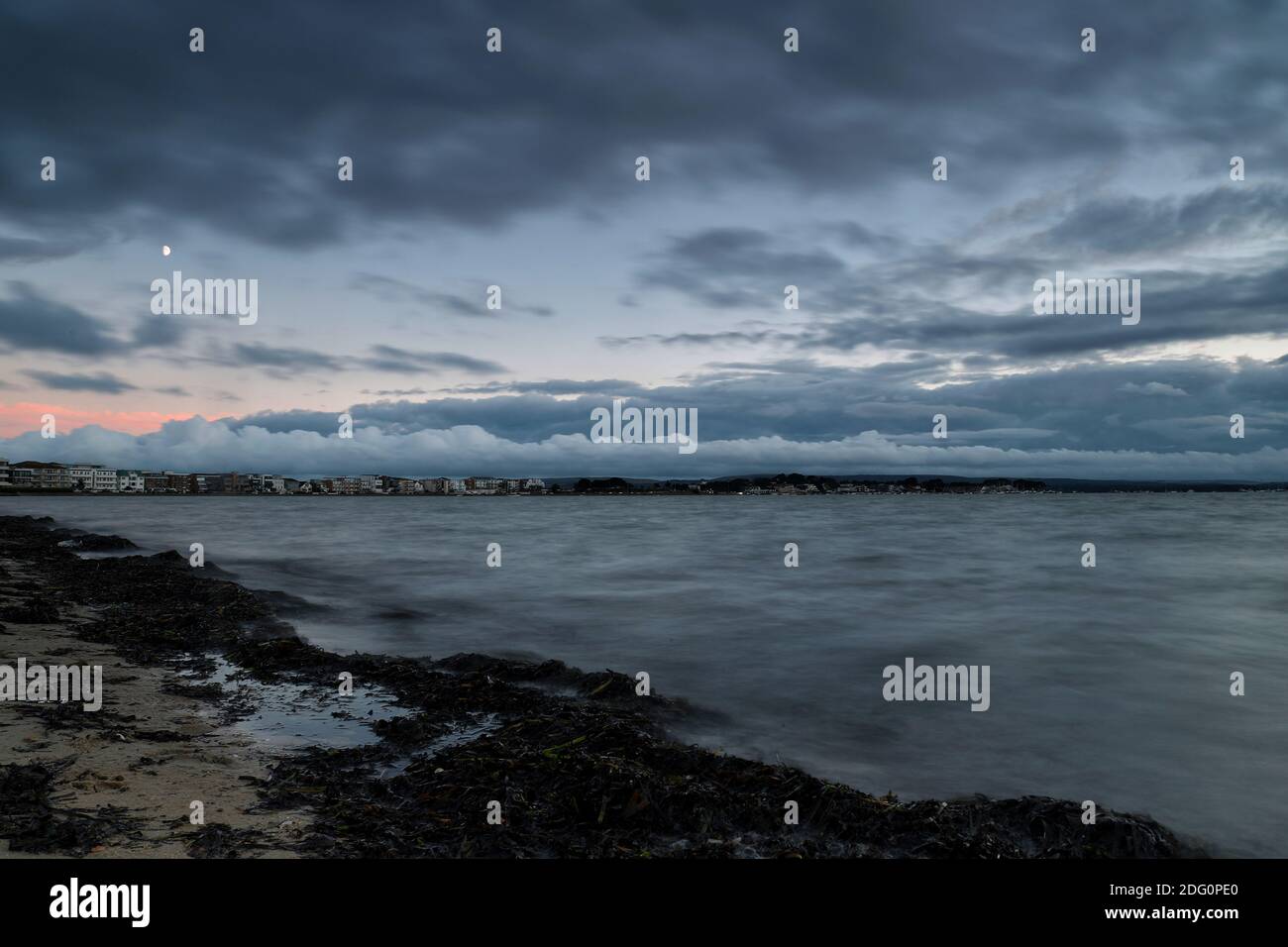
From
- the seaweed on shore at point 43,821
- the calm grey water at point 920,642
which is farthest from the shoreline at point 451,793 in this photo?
the calm grey water at point 920,642

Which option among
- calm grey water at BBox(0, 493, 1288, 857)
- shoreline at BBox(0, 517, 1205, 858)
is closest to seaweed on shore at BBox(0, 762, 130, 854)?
shoreline at BBox(0, 517, 1205, 858)

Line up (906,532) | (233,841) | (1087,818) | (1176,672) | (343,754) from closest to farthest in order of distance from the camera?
(233,841) < (1087,818) < (343,754) < (1176,672) < (906,532)

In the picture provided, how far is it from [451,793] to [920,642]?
13123 millimetres

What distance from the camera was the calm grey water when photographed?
9031mm

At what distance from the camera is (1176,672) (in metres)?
14.2

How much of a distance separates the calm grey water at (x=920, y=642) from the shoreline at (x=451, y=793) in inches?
63.7

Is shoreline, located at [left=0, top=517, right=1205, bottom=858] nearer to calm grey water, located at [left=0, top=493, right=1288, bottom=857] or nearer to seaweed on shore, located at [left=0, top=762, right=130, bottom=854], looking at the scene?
seaweed on shore, located at [left=0, top=762, right=130, bottom=854]

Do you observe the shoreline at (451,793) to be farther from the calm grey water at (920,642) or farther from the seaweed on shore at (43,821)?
the calm grey water at (920,642)

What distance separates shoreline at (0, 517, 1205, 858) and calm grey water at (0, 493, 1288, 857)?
5.31 feet

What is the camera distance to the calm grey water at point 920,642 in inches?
356

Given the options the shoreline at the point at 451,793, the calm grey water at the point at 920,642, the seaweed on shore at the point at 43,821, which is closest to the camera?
the seaweed on shore at the point at 43,821
